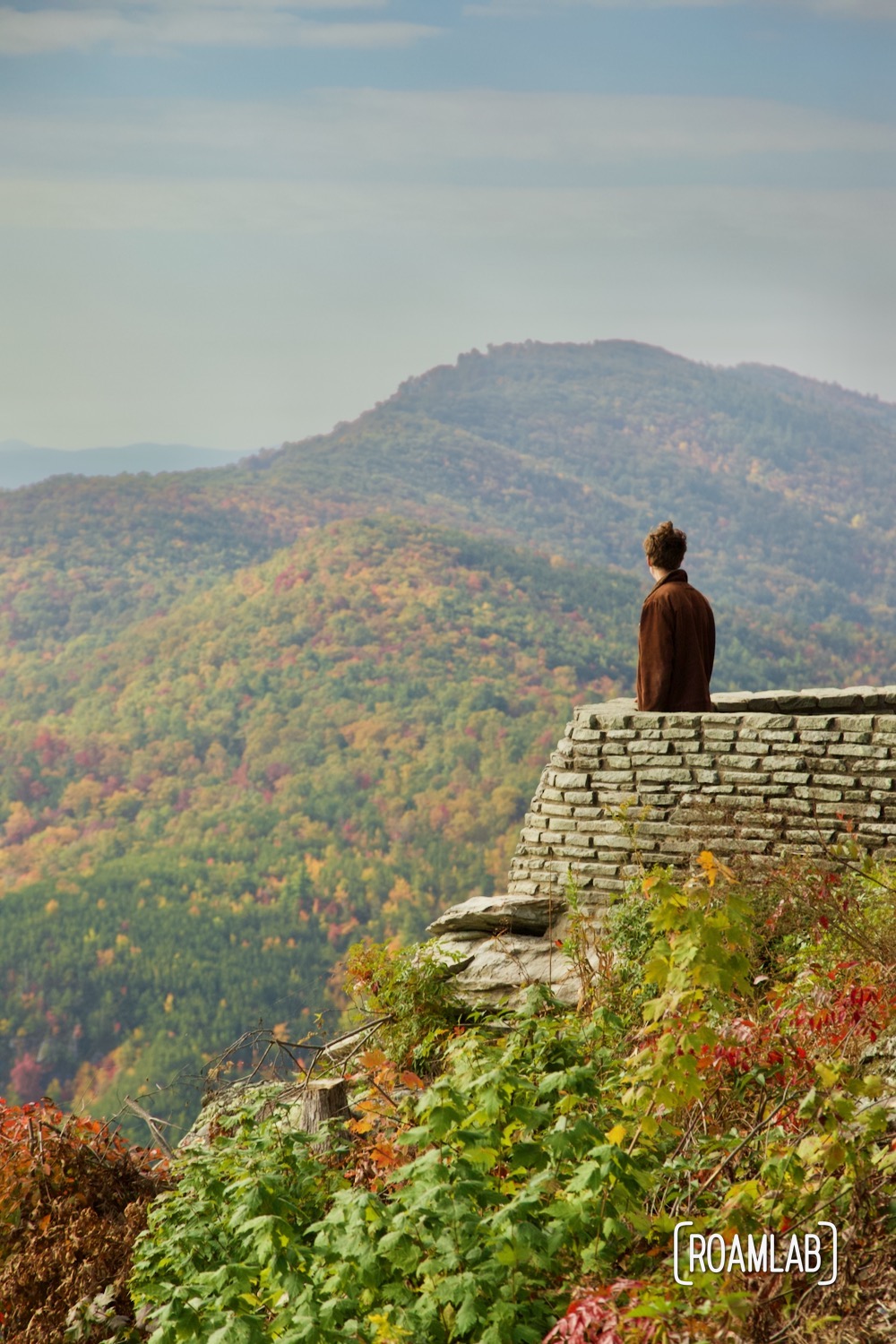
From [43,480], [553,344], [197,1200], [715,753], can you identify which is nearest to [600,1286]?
[197,1200]

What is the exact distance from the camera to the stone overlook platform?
6109 mm

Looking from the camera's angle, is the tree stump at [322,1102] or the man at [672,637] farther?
the man at [672,637]

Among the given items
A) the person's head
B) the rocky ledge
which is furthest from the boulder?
the person's head

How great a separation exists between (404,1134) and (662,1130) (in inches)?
34.9

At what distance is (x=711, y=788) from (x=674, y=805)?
0.24 meters

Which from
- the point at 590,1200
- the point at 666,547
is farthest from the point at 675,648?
the point at 590,1200

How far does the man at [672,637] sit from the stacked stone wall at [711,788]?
25 centimetres

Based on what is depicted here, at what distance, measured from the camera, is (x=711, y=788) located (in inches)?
252

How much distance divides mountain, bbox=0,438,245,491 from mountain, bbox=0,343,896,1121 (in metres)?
16.4

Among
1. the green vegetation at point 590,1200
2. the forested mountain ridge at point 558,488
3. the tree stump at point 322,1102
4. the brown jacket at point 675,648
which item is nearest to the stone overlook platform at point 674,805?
the brown jacket at point 675,648

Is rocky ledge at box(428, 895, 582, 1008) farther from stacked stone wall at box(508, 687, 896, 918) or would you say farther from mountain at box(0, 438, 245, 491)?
mountain at box(0, 438, 245, 491)

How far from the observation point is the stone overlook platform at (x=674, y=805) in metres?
6.11

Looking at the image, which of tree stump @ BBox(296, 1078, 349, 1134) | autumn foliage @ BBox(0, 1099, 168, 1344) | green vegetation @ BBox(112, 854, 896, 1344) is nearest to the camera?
green vegetation @ BBox(112, 854, 896, 1344)

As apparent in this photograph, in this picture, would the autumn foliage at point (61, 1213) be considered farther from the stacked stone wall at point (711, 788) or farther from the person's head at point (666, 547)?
the person's head at point (666, 547)
